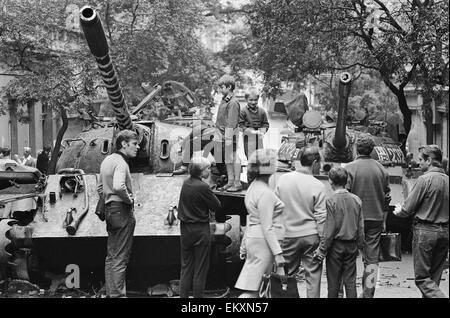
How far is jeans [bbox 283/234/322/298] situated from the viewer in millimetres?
9680

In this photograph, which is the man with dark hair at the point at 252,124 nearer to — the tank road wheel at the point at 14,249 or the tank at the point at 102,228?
the tank at the point at 102,228

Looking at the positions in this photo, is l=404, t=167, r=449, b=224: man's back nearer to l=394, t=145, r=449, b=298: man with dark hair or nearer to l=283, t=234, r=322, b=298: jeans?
l=394, t=145, r=449, b=298: man with dark hair

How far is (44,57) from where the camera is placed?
2414cm

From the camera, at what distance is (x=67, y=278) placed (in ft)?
39.0

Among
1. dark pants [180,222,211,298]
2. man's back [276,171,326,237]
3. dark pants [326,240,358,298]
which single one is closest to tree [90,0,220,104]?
dark pants [180,222,211,298]

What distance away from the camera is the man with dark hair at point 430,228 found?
982cm

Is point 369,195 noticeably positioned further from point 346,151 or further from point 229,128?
point 346,151

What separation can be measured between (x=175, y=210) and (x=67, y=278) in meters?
1.61

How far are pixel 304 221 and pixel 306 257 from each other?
405mm

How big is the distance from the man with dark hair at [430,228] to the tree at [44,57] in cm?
1301

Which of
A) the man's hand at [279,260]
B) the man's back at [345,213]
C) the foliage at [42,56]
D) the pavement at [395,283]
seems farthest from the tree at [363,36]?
the man's hand at [279,260]
